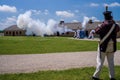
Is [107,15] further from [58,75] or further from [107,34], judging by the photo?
[58,75]

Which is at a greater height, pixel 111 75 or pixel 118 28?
pixel 118 28

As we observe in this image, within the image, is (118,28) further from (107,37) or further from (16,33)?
(16,33)

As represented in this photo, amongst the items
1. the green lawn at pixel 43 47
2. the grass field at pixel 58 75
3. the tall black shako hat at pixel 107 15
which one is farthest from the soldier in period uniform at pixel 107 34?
the green lawn at pixel 43 47

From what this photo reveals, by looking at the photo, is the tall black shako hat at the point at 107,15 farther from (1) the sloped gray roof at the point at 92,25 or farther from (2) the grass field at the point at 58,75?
(1) the sloped gray roof at the point at 92,25

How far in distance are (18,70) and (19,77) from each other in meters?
1.82

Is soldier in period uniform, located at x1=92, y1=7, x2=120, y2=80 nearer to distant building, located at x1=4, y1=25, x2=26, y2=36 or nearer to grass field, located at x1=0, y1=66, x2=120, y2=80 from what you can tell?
grass field, located at x1=0, y1=66, x2=120, y2=80

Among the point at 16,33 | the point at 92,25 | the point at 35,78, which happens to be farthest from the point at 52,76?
the point at 16,33

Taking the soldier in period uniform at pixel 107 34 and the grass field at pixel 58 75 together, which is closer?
the soldier in period uniform at pixel 107 34

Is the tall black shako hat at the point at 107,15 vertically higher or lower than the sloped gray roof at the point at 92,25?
lower

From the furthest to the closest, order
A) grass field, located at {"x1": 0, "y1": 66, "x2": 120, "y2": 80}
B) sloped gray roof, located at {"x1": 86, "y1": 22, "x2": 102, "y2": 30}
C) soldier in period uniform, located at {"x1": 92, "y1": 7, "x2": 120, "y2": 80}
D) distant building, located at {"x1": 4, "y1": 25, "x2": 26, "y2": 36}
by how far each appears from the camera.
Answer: distant building, located at {"x1": 4, "y1": 25, "x2": 26, "y2": 36}, sloped gray roof, located at {"x1": 86, "y1": 22, "x2": 102, "y2": 30}, grass field, located at {"x1": 0, "y1": 66, "x2": 120, "y2": 80}, soldier in period uniform, located at {"x1": 92, "y1": 7, "x2": 120, "y2": 80}

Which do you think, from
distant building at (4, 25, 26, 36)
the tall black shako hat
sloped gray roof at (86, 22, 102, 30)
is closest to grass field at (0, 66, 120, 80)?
the tall black shako hat

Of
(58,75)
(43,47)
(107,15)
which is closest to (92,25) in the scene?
(43,47)

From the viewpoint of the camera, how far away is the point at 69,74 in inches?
430

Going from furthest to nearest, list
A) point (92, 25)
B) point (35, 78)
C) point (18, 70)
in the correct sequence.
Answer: point (92, 25) → point (18, 70) → point (35, 78)
